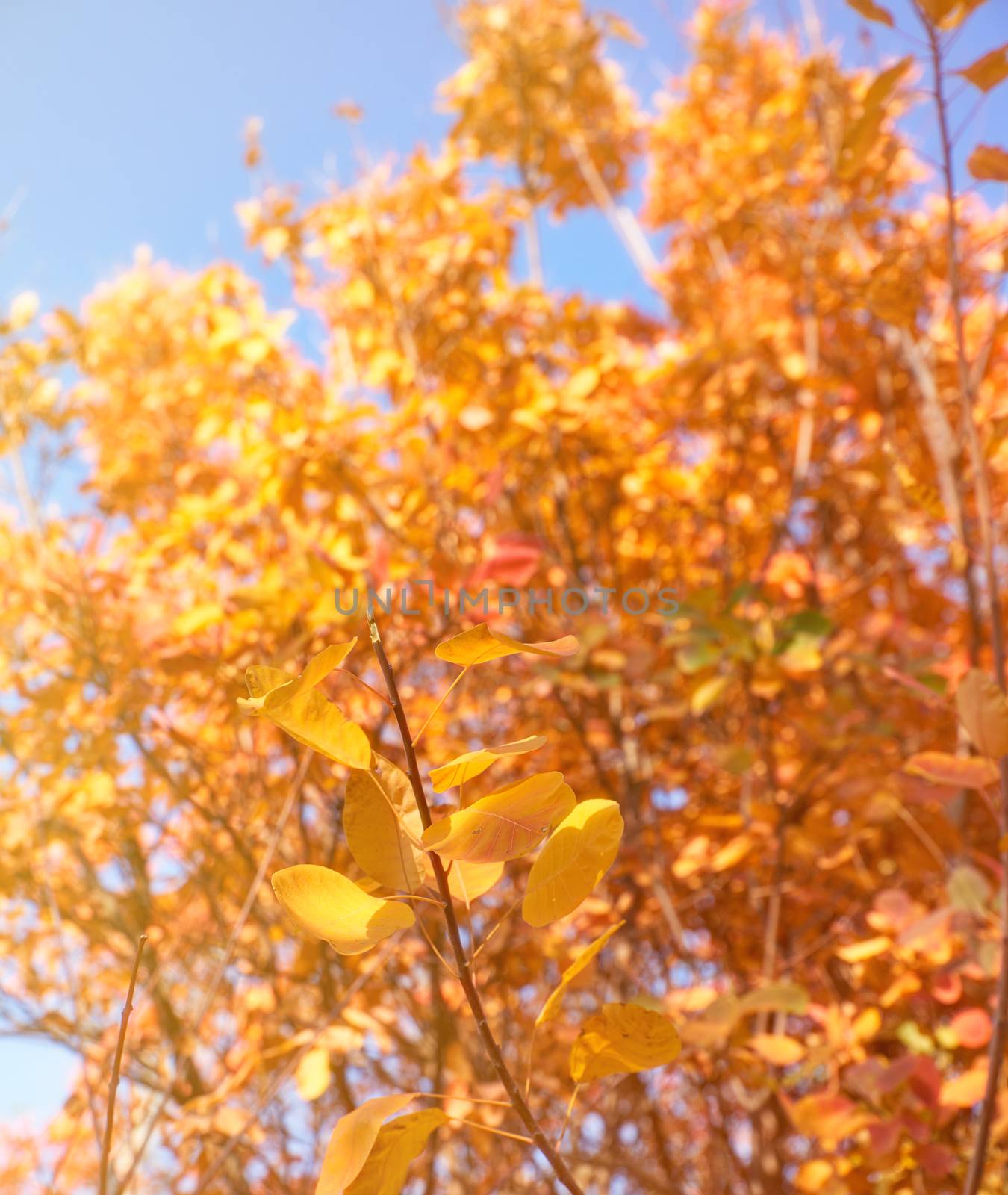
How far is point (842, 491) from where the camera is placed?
8.21 feet

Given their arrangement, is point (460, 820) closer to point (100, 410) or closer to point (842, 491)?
point (842, 491)

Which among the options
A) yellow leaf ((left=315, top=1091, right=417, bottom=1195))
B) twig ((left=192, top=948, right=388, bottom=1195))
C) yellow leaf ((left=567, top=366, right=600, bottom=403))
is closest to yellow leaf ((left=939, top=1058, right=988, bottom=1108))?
twig ((left=192, top=948, right=388, bottom=1195))

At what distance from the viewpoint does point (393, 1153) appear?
44 centimetres

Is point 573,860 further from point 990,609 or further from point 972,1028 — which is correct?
point 972,1028

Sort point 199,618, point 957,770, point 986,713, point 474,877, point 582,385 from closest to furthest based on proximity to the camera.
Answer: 1. point 474,877
2. point 986,713
3. point 957,770
4. point 199,618
5. point 582,385

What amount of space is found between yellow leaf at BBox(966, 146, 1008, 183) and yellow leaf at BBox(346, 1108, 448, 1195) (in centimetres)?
96

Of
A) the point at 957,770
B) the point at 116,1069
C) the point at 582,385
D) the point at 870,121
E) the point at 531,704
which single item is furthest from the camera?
the point at 531,704

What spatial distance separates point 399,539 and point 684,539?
3.74 ft

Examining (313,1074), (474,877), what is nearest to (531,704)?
(313,1074)

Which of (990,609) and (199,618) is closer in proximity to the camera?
(990,609)

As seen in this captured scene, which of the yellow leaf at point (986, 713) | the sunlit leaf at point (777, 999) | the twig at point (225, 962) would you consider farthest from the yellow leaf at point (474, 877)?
the sunlit leaf at point (777, 999)

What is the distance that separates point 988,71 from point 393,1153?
1006 mm

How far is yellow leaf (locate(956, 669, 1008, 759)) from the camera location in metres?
0.72

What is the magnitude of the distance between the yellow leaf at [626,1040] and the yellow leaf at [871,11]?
3.02ft
